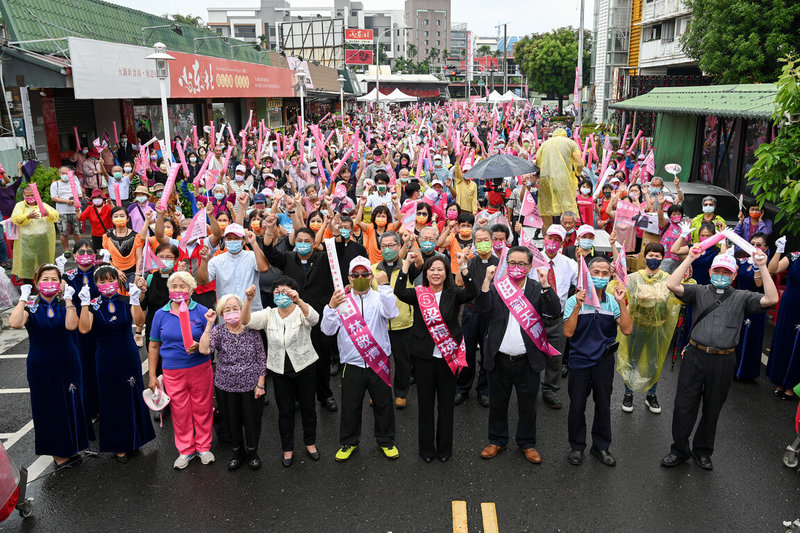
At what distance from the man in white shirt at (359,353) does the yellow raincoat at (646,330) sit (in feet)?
7.12

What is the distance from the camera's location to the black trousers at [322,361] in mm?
6375

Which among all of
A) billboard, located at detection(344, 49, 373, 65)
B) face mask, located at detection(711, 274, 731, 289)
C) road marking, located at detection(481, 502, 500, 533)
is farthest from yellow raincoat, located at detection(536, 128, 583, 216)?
billboard, located at detection(344, 49, 373, 65)

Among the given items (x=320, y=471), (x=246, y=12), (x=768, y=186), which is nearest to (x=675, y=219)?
(x=768, y=186)

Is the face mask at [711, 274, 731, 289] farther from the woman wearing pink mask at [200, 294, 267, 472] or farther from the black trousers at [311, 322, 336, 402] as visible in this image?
the woman wearing pink mask at [200, 294, 267, 472]

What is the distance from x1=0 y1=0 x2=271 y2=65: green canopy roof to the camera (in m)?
14.4

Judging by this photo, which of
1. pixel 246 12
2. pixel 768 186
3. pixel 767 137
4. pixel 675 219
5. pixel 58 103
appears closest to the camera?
pixel 768 186

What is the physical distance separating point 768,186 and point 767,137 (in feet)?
20.6

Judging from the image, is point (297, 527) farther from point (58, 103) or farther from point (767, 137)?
point (58, 103)

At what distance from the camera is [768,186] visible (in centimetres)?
679

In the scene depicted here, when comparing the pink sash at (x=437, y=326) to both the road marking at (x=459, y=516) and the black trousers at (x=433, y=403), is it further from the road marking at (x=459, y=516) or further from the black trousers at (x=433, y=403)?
the road marking at (x=459, y=516)

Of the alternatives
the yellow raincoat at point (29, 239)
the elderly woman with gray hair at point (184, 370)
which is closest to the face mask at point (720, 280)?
the elderly woman with gray hair at point (184, 370)

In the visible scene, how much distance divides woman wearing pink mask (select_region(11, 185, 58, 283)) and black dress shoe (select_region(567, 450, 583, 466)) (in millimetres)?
7922

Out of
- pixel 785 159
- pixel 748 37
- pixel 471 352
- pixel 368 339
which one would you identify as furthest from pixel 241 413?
pixel 748 37

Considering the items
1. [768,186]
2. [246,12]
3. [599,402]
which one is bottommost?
[599,402]
